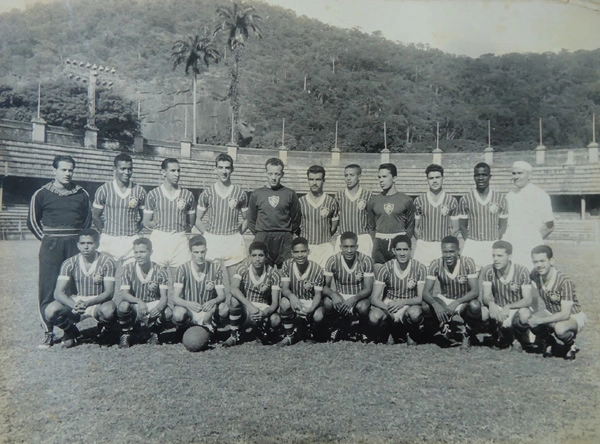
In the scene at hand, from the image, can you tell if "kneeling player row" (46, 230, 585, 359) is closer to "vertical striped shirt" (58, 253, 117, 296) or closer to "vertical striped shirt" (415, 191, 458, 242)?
"vertical striped shirt" (58, 253, 117, 296)

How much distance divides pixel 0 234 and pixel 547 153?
16633mm

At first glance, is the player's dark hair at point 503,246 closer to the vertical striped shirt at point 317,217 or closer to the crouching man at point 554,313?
the crouching man at point 554,313

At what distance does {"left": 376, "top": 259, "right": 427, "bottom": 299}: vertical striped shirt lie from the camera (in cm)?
451

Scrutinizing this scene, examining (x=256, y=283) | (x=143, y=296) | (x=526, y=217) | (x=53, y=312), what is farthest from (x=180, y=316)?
(x=526, y=217)

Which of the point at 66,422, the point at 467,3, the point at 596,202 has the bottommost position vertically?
the point at 66,422

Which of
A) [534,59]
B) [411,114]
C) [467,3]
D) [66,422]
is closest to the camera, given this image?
[66,422]

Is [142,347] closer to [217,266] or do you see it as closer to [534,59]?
[217,266]

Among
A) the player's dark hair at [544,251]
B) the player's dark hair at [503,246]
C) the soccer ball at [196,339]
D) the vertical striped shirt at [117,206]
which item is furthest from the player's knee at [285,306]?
the player's dark hair at [544,251]

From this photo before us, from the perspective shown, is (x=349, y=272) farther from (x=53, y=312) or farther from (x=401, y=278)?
(x=53, y=312)

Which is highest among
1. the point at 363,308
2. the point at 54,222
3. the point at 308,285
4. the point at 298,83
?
the point at 298,83

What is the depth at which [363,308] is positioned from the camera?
4516 millimetres

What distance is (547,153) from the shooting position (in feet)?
49.5

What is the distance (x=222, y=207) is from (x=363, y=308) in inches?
73.3

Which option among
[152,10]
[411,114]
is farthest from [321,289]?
[411,114]
